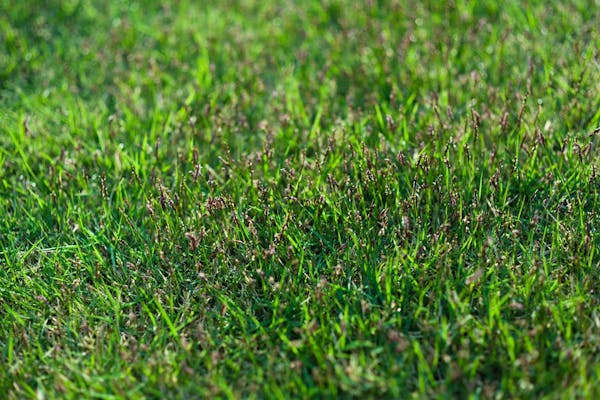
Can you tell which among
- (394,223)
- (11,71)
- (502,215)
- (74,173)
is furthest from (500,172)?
(11,71)

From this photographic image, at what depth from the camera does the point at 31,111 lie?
4.16m

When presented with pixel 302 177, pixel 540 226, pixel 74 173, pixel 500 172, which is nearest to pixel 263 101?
pixel 302 177

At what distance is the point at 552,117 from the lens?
12.0 feet

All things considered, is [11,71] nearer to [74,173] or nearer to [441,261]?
[74,173]

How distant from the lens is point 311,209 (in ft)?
10.4

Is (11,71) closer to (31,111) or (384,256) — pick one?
(31,111)

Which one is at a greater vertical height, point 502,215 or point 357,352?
point 502,215

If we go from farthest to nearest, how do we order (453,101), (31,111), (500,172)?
(31,111)
(453,101)
(500,172)

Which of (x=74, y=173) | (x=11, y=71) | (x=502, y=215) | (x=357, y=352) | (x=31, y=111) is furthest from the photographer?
(x=11, y=71)

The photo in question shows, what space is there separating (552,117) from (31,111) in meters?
3.07

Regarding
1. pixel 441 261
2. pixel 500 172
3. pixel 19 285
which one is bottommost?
pixel 19 285

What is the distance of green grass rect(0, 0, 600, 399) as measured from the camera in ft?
8.29

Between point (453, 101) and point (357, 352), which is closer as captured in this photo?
point (357, 352)

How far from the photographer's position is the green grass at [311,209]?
2.53 meters
